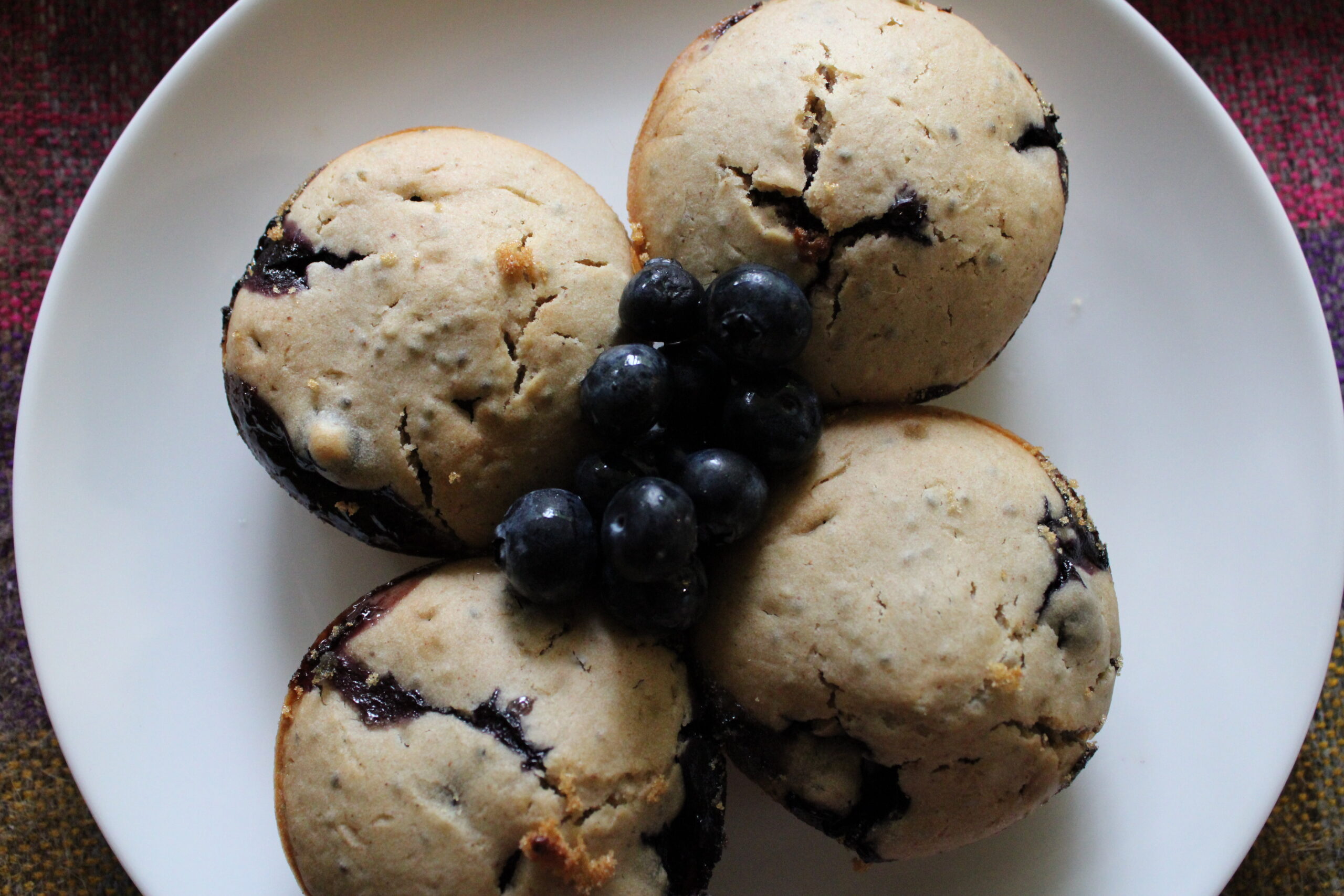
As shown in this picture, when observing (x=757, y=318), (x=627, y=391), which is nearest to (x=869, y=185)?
(x=757, y=318)

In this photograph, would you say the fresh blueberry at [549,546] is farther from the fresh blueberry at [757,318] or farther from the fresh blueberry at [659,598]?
the fresh blueberry at [757,318]

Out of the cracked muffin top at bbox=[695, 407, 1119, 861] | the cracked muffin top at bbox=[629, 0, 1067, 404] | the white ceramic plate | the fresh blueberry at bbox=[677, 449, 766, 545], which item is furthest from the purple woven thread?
the fresh blueberry at bbox=[677, 449, 766, 545]

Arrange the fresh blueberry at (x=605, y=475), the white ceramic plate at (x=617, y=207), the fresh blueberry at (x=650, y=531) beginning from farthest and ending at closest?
the white ceramic plate at (x=617, y=207)
the fresh blueberry at (x=605, y=475)
the fresh blueberry at (x=650, y=531)

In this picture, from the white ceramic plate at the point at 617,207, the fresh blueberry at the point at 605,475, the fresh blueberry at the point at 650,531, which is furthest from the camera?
the white ceramic plate at the point at 617,207

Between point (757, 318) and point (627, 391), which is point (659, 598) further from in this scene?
point (757, 318)

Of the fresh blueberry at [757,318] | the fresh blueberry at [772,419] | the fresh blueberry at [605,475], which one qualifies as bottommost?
the fresh blueberry at [605,475]

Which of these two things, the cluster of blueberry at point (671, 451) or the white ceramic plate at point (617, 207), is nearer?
the cluster of blueberry at point (671, 451)

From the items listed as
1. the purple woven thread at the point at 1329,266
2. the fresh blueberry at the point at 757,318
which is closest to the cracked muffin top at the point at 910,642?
the fresh blueberry at the point at 757,318
